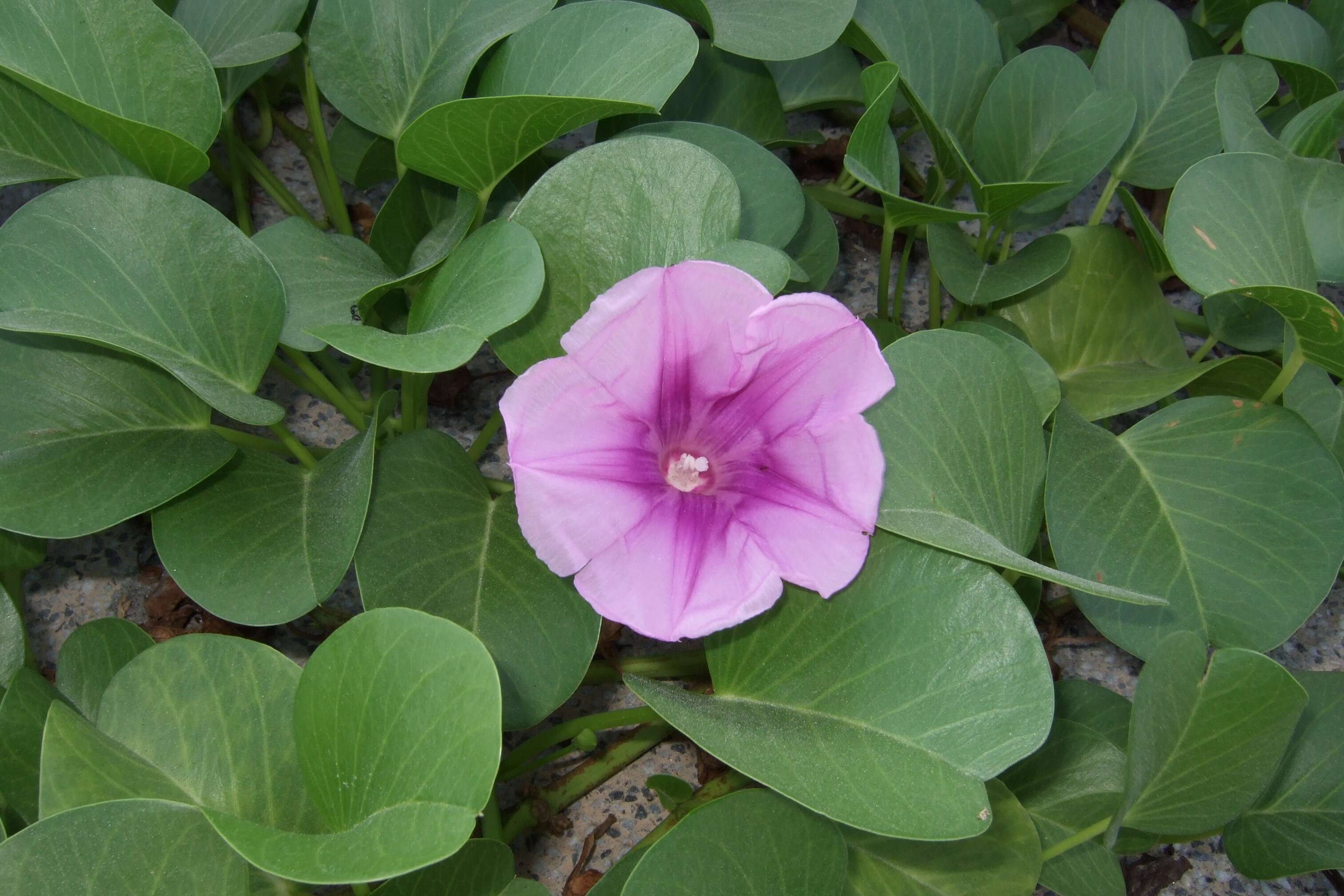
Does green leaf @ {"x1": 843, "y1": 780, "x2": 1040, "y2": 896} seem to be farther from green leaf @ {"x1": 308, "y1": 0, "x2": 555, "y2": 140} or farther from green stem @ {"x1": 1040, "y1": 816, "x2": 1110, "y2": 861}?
green leaf @ {"x1": 308, "y1": 0, "x2": 555, "y2": 140}

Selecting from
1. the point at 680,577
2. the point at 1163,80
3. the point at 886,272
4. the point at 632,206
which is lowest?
the point at 886,272

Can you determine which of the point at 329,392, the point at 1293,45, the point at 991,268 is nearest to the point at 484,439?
the point at 329,392

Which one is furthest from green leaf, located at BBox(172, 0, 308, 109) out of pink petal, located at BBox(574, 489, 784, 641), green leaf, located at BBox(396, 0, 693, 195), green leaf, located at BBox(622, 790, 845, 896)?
green leaf, located at BBox(622, 790, 845, 896)

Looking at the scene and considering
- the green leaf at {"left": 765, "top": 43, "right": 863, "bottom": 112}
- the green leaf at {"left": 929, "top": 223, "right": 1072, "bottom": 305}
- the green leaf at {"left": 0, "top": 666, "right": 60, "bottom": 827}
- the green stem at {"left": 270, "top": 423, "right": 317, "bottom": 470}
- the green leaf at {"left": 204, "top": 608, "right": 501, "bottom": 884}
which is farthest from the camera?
the green leaf at {"left": 765, "top": 43, "right": 863, "bottom": 112}

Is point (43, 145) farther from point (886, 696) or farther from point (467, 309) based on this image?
point (886, 696)

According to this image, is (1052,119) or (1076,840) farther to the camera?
(1052,119)

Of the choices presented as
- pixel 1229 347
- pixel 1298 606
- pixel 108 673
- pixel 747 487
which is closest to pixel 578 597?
pixel 747 487
